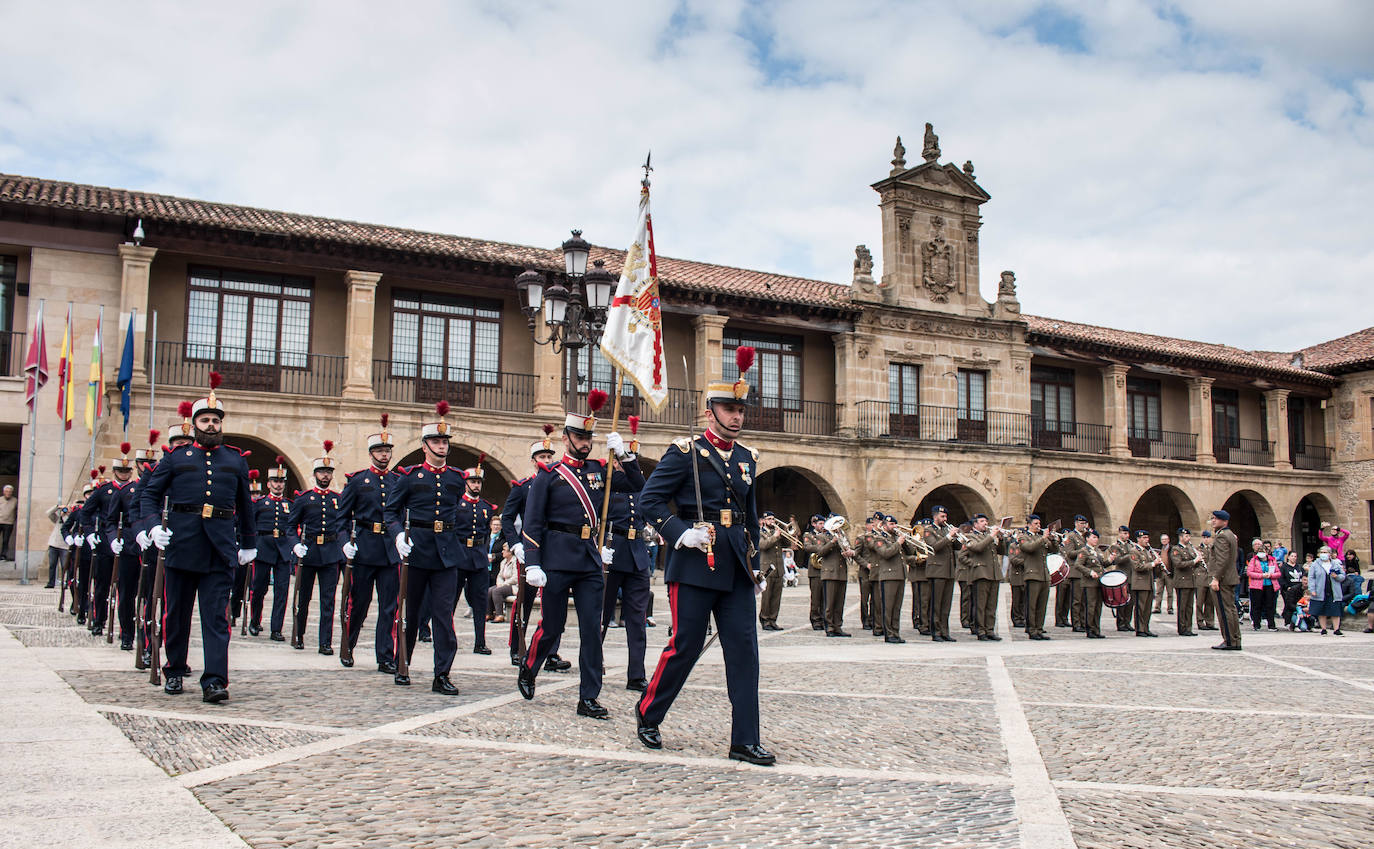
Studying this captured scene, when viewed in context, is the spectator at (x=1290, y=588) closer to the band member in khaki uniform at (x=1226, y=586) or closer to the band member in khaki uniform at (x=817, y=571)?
the band member in khaki uniform at (x=1226, y=586)

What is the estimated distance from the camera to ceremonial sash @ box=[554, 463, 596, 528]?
7367 millimetres

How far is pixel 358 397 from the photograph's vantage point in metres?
22.2

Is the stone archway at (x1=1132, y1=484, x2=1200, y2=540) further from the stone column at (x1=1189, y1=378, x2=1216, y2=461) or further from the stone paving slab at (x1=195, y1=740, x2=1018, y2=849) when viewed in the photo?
the stone paving slab at (x1=195, y1=740, x2=1018, y2=849)

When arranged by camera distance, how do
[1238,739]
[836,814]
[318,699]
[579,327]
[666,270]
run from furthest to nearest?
[666,270], [579,327], [318,699], [1238,739], [836,814]

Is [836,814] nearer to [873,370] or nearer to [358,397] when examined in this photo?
[358,397]

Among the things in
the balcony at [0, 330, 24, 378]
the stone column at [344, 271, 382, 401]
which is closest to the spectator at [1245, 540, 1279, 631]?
the stone column at [344, 271, 382, 401]

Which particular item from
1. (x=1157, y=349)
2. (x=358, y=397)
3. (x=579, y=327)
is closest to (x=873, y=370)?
(x=1157, y=349)

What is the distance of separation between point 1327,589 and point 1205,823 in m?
14.8

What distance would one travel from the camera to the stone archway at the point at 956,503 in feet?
96.1

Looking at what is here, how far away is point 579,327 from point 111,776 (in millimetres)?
10123

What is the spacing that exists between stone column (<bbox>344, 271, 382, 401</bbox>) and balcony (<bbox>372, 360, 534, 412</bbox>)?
0.78 m

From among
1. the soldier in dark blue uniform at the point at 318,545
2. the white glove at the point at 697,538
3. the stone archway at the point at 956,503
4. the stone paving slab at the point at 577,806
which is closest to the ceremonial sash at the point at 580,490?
the white glove at the point at 697,538

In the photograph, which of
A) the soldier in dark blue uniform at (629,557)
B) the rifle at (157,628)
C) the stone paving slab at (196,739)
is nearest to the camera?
the stone paving slab at (196,739)

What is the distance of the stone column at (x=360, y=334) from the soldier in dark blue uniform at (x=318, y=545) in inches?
462
